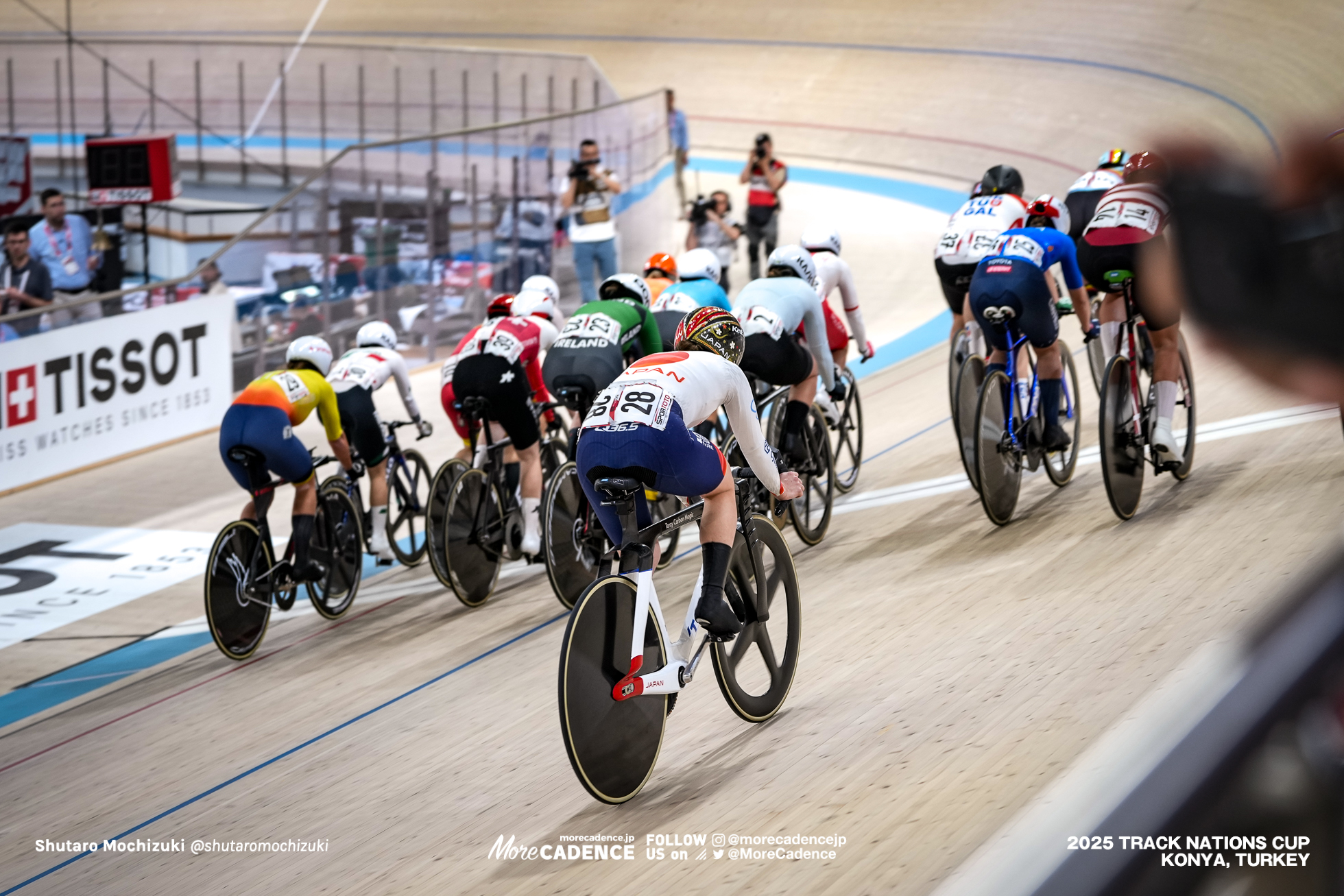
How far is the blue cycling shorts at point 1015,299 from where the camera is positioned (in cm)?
584

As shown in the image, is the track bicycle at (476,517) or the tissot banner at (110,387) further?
the tissot banner at (110,387)

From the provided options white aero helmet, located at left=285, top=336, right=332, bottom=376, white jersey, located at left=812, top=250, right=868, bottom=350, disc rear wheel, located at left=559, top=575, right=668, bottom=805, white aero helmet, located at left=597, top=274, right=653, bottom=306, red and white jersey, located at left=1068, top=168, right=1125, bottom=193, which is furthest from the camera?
red and white jersey, located at left=1068, top=168, right=1125, bottom=193

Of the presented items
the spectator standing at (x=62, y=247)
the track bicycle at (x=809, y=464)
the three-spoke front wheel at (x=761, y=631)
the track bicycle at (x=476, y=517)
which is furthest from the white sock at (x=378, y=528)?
the spectator standing at (x=62, y=247)

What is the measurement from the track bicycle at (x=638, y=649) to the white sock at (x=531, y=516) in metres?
2.44

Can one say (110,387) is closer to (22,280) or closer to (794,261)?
(22,280)

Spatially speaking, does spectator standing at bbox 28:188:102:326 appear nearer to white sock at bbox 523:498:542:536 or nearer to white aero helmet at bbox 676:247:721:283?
white sock at bbox 523:498:542:536

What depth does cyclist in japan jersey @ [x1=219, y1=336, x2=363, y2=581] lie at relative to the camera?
5871mm

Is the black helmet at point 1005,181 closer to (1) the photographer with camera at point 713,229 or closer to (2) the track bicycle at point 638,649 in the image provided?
(2) the track bicycle at point 638,649

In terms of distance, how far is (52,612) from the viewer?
6855 millimetres

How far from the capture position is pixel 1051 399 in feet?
20.3

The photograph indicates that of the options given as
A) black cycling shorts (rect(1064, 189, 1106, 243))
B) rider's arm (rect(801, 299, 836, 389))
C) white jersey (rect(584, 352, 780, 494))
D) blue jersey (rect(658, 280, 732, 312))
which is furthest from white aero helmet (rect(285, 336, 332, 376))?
black cycling shorts (rect(1064, 189, 1106, 243))

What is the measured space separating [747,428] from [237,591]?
3090 mm

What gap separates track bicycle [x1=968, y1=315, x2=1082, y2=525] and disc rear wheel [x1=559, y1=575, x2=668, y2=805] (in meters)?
2.73

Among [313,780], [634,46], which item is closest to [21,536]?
[313,780]
